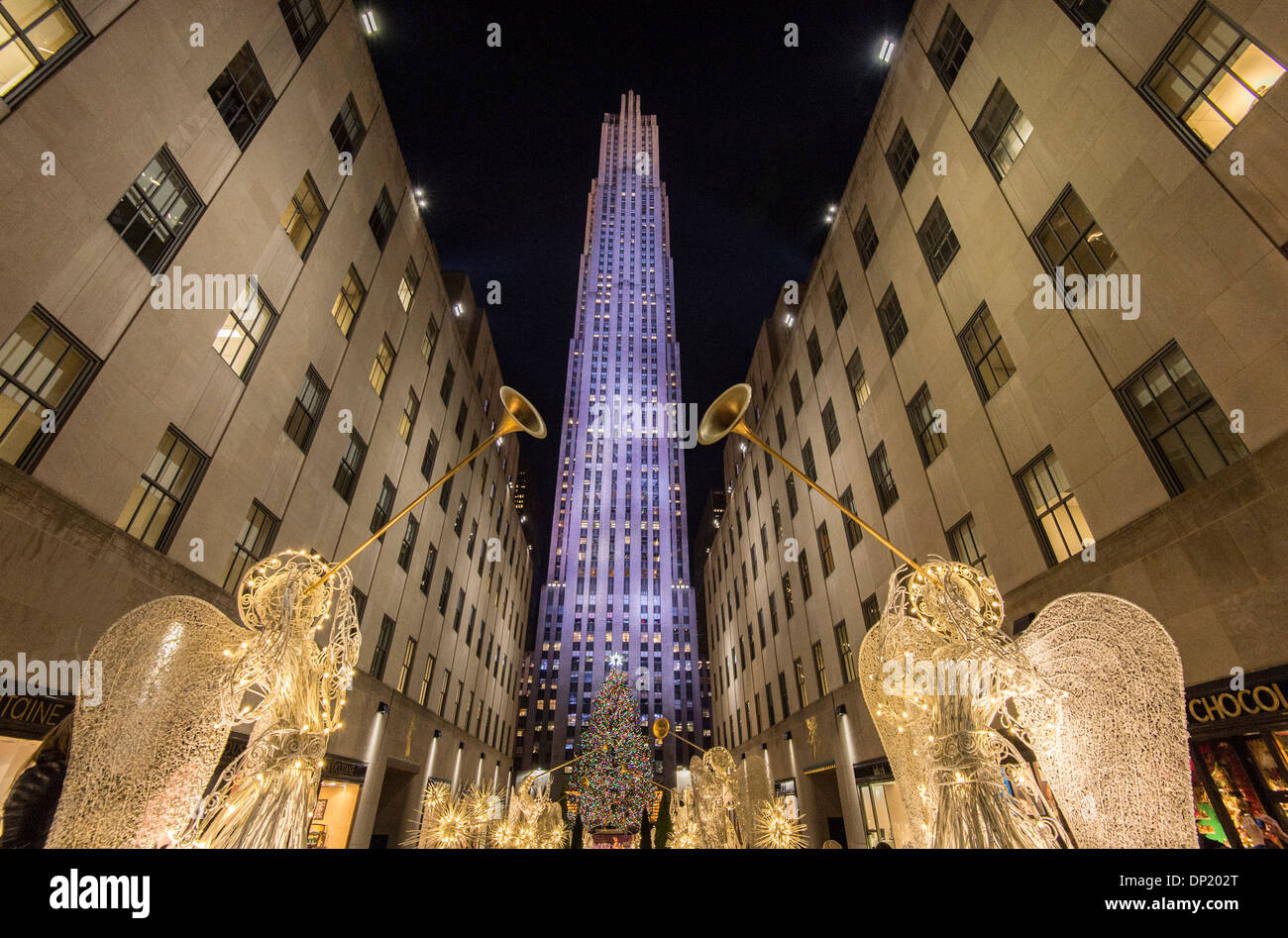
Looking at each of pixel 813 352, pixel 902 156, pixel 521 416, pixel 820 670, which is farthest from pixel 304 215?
pixel 820 670

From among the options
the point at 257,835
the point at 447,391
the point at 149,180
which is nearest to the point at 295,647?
the point at 257,835

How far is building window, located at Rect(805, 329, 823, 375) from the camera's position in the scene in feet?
97.3

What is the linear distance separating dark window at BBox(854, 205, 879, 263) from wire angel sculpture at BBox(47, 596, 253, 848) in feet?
81.3

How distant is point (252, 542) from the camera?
15.9m

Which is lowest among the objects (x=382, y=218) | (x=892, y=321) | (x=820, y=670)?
(x=820, y=670)

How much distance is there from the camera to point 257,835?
588 cm

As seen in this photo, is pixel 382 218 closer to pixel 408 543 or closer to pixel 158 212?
pixel 158 212

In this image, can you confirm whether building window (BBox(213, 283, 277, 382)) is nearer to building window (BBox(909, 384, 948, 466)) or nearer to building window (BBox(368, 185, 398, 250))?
building window (BBox(368, 185, 398, 250))

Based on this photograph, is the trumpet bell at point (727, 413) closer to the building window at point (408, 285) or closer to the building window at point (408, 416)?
the building window at point (408, 416)

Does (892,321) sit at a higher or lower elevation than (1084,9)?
higher

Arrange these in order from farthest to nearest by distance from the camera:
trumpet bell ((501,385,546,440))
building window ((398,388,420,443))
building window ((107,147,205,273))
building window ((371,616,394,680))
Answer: building window ((398,388,420,443)) → building window ((371,616,394,680)) → building window ((107,147,205,273)) → trumpet bell ((501,385,546,440))

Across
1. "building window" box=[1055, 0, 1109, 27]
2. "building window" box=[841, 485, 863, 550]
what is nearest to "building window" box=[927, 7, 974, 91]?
"building window" box=[1055, 0, 1109, 27]

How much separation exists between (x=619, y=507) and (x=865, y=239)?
294 ft
